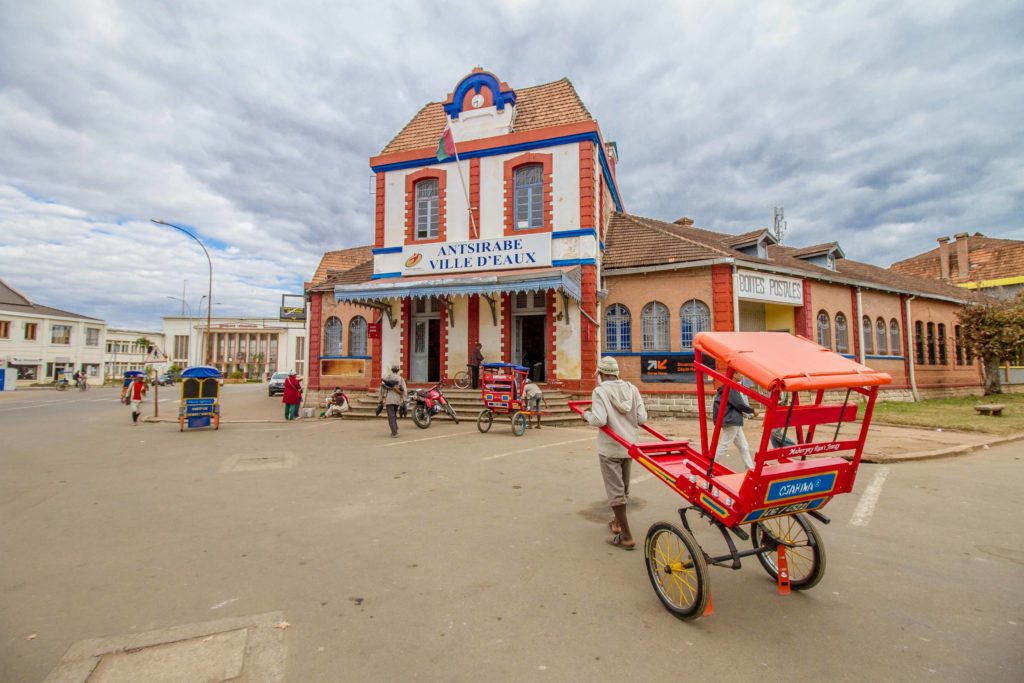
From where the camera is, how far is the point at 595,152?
663 inches

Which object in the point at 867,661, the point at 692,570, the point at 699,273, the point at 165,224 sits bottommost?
the point at 867,661

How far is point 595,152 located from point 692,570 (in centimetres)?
1564

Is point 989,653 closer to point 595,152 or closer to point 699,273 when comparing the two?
point 699,273

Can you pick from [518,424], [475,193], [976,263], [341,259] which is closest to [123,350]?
[341,259]

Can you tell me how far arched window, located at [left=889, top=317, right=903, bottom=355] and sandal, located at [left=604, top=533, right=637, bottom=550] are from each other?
21658mm

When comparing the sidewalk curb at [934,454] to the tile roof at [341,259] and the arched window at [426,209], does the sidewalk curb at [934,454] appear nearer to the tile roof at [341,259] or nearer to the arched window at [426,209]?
A: the arched window at [426,209]

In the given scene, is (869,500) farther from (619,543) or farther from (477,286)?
(477,286)

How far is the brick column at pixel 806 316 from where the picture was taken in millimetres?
17438

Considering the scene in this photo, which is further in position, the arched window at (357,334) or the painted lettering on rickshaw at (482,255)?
the arched window at (357,334)

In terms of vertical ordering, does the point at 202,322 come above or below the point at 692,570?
above

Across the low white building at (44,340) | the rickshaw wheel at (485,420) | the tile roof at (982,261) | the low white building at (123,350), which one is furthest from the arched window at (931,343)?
the low white building at (123,350)

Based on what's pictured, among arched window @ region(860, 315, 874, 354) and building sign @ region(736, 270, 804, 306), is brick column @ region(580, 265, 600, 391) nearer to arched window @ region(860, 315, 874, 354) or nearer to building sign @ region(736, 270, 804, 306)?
building sign @ region(736, 270, 804, 306)

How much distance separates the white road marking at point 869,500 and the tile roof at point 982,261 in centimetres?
3383

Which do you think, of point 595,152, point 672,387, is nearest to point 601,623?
point 672,387
